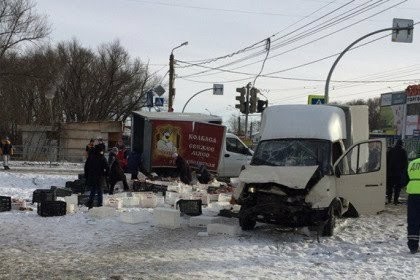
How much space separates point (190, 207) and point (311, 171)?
3.56 m

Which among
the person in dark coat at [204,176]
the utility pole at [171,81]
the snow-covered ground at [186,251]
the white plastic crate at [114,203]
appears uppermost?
the utility pole at [171,81]

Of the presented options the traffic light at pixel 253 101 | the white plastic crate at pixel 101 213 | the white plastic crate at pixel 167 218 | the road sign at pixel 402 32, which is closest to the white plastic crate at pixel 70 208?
the white plastic crate at pixel 101 213

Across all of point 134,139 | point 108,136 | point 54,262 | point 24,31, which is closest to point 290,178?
point 54,262

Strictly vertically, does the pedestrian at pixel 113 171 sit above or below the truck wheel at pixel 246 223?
above

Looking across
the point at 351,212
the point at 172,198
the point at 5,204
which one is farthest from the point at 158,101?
the point at 351,212

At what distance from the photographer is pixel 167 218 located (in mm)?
11477

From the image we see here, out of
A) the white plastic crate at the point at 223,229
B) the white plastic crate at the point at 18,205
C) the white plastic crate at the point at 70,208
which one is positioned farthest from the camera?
the white plastic crate at the point at 18,205

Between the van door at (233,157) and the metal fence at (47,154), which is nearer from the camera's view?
the van door at (233,157)

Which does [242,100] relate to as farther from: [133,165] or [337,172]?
[337,172]

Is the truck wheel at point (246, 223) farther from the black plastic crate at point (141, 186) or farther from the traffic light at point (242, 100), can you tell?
the traffic light at point (242, 100)

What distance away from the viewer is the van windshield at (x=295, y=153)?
11.4 metres

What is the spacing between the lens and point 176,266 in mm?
8172

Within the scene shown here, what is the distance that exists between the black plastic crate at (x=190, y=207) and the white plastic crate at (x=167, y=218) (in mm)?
1232

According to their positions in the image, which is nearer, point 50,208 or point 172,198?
point 50,208
